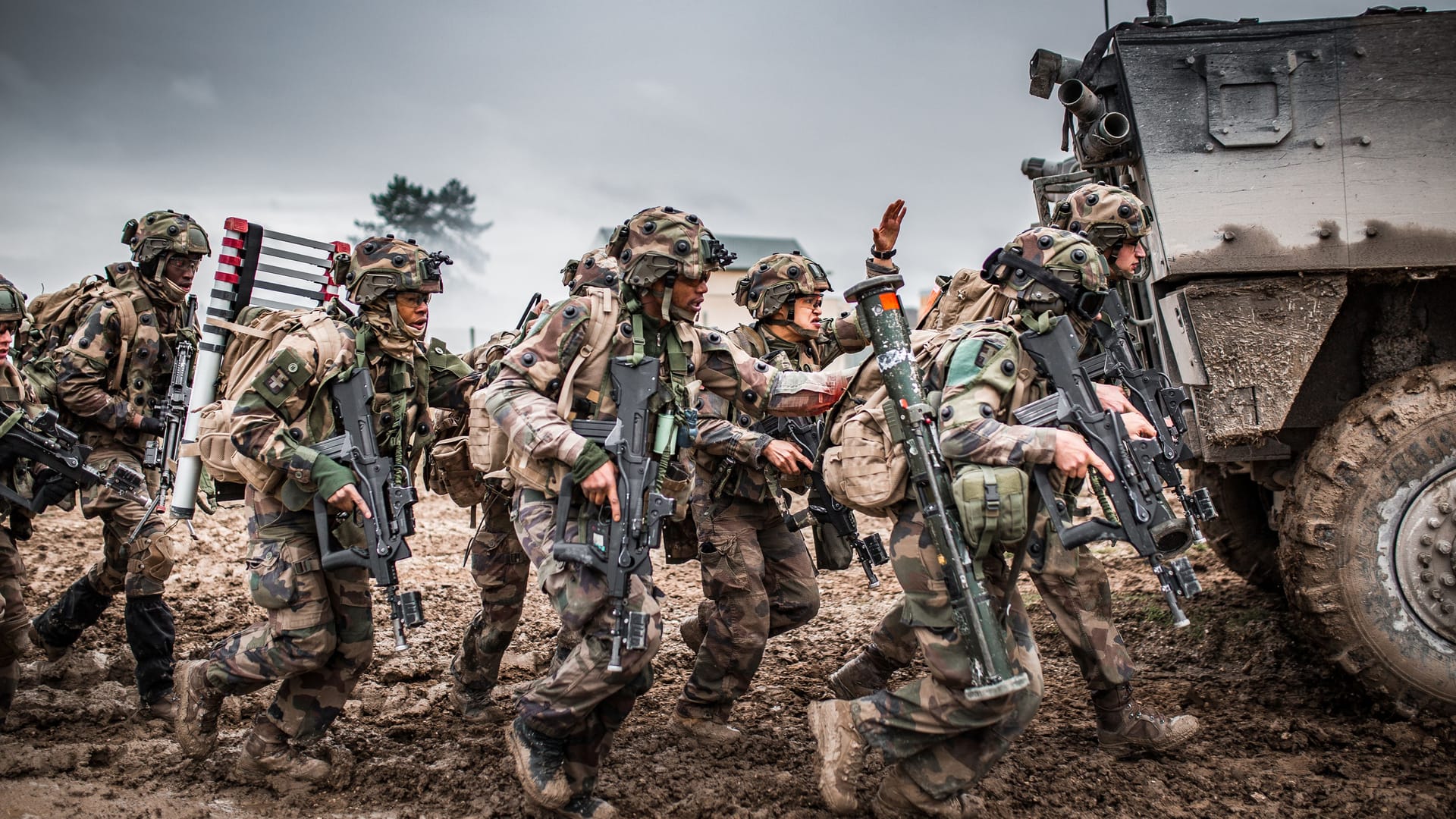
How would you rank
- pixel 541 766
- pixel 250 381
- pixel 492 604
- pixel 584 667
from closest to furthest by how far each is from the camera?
pixel 584 667 < pixel 541 766 < pixel 250 381 < pixel 492 604

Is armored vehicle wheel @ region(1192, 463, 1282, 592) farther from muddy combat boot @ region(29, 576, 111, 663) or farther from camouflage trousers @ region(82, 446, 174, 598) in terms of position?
muddy combat boot @ region(29, 576, 111, 663)

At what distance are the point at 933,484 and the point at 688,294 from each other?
118cm

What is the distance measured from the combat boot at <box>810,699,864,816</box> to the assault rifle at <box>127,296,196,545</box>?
381 cm

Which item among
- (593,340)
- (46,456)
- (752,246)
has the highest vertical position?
(752,246)

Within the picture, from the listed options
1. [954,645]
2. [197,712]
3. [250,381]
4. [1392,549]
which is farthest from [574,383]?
[1392,549]

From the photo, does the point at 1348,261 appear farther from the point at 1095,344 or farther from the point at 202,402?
the point at 202,402

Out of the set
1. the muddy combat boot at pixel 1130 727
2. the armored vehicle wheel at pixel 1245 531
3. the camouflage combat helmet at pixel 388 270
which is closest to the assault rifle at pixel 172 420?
the camouflage combat helmet at pixel 388 270

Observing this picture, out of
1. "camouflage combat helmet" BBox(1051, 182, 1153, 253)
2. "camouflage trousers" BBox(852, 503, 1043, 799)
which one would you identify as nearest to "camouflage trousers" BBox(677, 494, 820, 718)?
"camouflage trousers" BBox(852, 503, 1043, 799)

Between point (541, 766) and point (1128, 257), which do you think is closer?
point (541, 766)

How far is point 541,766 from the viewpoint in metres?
3.82

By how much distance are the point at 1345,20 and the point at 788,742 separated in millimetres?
4075

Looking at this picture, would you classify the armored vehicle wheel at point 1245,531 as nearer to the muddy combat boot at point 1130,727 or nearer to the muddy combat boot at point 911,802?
the muddy combat boot at point 1130,727

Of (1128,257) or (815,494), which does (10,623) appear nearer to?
(815,494)

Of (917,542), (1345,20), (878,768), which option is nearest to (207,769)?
(878,768)
